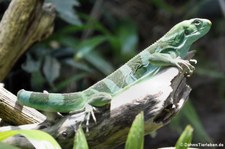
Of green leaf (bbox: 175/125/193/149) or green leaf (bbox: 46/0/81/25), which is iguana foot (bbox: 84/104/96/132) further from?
green leaf (bbox: 46/0/81/25)

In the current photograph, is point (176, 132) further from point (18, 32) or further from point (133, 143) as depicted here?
point (133, 143)

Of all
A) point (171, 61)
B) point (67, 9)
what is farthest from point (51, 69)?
point (171, 61)

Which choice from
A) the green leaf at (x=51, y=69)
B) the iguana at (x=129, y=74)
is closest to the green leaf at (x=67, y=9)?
the green leaf at (x=51, y=69)

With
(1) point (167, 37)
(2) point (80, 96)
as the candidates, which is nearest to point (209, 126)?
(1) point (167, 37)

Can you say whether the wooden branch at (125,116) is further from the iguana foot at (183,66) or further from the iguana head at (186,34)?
the iguana head at (186,34)

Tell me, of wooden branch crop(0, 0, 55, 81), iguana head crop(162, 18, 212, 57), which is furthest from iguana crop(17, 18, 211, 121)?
wooden branch crop(0, 0, 55, 81)

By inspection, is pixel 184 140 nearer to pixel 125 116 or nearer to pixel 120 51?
pixel 125 116
